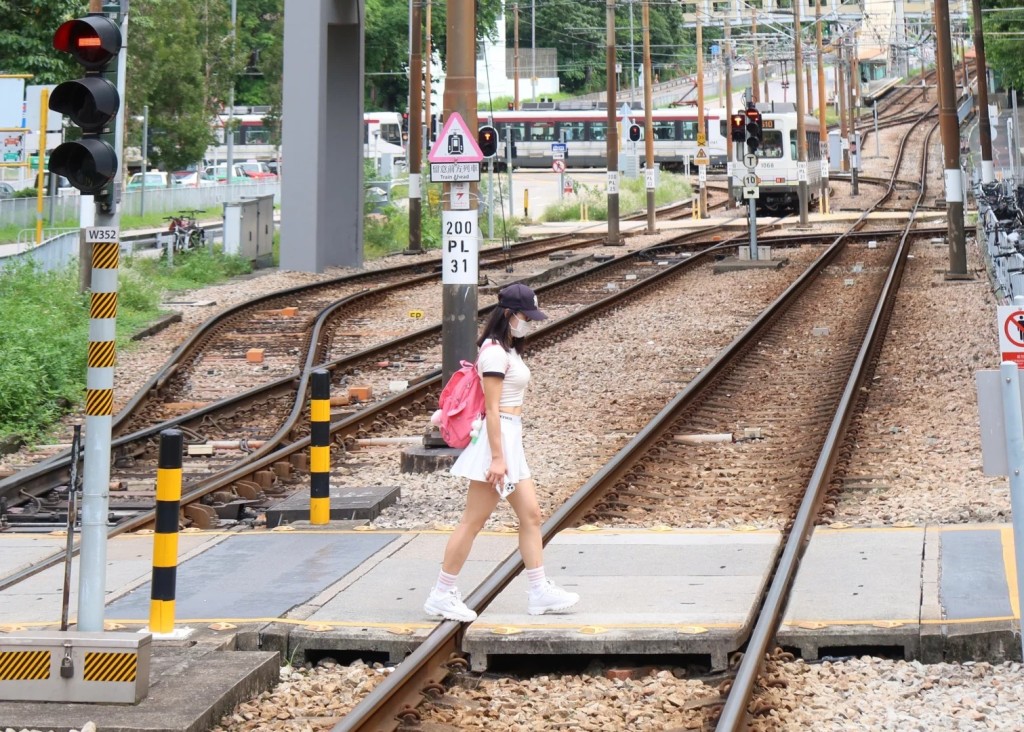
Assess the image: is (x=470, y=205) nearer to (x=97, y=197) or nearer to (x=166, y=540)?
(x=166, y=540)

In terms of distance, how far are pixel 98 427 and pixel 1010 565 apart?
15.3 ft

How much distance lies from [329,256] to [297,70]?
431cm

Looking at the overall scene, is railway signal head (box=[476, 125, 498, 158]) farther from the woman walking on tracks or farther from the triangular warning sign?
the woman walking on tracks

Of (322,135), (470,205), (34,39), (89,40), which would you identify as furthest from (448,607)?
(34,39)

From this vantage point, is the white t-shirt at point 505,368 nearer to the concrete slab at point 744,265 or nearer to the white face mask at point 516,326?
the white face mask at point 516,326

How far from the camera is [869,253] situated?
1426 inches

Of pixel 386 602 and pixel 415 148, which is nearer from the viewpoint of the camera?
pixel 386 602

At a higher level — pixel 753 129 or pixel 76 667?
pixel 753 129

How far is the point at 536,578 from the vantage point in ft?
25.3

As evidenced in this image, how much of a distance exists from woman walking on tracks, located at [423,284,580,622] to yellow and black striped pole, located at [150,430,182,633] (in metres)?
1.23

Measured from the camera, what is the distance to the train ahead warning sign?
251 inches

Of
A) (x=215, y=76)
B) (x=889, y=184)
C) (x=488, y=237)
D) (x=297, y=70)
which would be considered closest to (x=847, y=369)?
(x=297, y=70)

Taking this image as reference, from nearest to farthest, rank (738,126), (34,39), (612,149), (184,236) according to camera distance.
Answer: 1. (738,126)
2. (184,236)
3. (34,39)
4. (612,149)

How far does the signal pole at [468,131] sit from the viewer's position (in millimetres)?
12578
